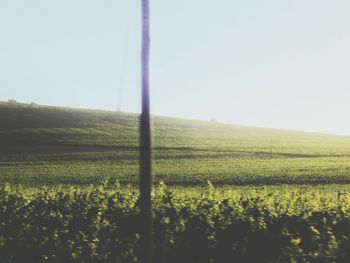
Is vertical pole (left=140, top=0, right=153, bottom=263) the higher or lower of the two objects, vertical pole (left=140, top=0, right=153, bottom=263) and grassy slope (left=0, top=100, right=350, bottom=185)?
the higher

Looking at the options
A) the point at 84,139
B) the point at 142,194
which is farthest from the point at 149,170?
the point at 84,139

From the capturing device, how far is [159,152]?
58.0m

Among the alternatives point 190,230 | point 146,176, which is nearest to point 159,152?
point 190,230

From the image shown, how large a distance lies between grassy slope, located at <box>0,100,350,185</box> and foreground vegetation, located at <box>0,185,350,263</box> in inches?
1160

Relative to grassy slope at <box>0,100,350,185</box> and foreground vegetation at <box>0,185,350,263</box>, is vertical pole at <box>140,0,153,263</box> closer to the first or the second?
foreground vegetation at <box>0,185,350,263</box>

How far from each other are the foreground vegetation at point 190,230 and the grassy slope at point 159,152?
29.5 metres

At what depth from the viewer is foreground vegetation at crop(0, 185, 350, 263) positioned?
10125mm

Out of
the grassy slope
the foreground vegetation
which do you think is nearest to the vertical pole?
the foreground vegetation

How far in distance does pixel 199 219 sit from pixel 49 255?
260cm

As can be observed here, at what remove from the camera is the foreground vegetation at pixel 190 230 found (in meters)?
10.1

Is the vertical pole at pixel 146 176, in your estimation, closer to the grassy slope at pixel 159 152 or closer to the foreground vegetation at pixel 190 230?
the foreground vegetation at pixel 190 230

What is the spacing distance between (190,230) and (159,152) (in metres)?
47.4

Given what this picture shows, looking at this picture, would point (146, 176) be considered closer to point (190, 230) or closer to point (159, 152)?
point (190, 230)

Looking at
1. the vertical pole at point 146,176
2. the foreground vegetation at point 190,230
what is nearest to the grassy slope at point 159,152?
the foreground vegetation at point 190,230
